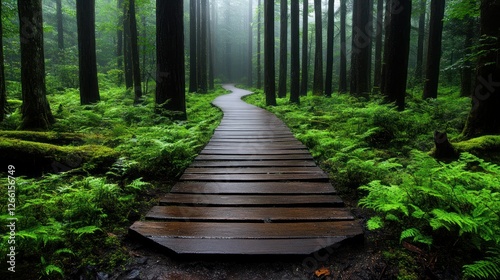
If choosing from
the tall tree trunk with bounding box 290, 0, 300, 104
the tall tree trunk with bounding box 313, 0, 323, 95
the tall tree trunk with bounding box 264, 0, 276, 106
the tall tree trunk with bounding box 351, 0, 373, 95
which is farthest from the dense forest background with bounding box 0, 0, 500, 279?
the tall tree trunk with bounding box 313, 0, 323, 95

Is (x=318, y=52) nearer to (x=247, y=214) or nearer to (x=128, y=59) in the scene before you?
(x=128, y=59)

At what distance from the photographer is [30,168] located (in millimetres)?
4715

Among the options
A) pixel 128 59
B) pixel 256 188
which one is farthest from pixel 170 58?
pixel 128 59

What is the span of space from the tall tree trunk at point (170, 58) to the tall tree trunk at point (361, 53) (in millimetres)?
9532

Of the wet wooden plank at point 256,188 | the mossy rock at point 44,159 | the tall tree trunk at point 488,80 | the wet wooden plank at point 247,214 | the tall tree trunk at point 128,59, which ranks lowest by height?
the wet wooden plank at point 247,214

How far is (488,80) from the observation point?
19.4 ft

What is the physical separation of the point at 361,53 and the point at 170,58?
10624 mm

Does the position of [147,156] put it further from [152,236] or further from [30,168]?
[152,236]

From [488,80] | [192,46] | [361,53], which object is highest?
[192,46]

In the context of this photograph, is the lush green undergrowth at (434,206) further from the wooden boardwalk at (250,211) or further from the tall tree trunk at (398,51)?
the tall tree trunk at (398,51)

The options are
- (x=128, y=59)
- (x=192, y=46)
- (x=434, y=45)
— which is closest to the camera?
(x=434, y=45)

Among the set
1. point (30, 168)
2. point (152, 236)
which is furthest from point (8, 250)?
point (30, 168)

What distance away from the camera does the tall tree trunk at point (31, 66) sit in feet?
24.0

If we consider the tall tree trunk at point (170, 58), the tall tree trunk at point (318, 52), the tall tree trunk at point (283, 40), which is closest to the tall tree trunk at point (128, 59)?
the tall tree trunk at point (283, 40)
